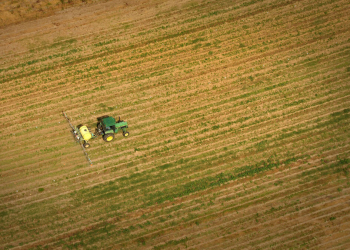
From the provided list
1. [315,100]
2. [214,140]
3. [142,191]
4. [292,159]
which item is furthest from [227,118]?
[142,191]

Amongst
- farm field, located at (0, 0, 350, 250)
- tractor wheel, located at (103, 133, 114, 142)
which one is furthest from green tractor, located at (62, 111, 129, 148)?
farm field, located at (0, 0, 350, 250)

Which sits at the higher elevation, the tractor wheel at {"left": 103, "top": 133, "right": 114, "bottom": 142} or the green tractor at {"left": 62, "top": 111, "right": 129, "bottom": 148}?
the green tractor at {"left": 62, "top": 111, "right": 129, "bottom": 148}

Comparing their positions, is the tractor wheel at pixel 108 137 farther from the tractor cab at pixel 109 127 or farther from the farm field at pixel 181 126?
the farm field at pixel 181 126

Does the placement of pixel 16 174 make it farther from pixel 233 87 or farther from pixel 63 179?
pixel 233 87

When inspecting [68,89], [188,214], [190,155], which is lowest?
[188,214]

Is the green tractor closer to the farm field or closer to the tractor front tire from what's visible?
the tractor front tire

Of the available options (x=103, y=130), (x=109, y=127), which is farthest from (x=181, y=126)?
(x=103, y=130)

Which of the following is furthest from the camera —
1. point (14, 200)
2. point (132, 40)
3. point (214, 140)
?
point (132, 40)
